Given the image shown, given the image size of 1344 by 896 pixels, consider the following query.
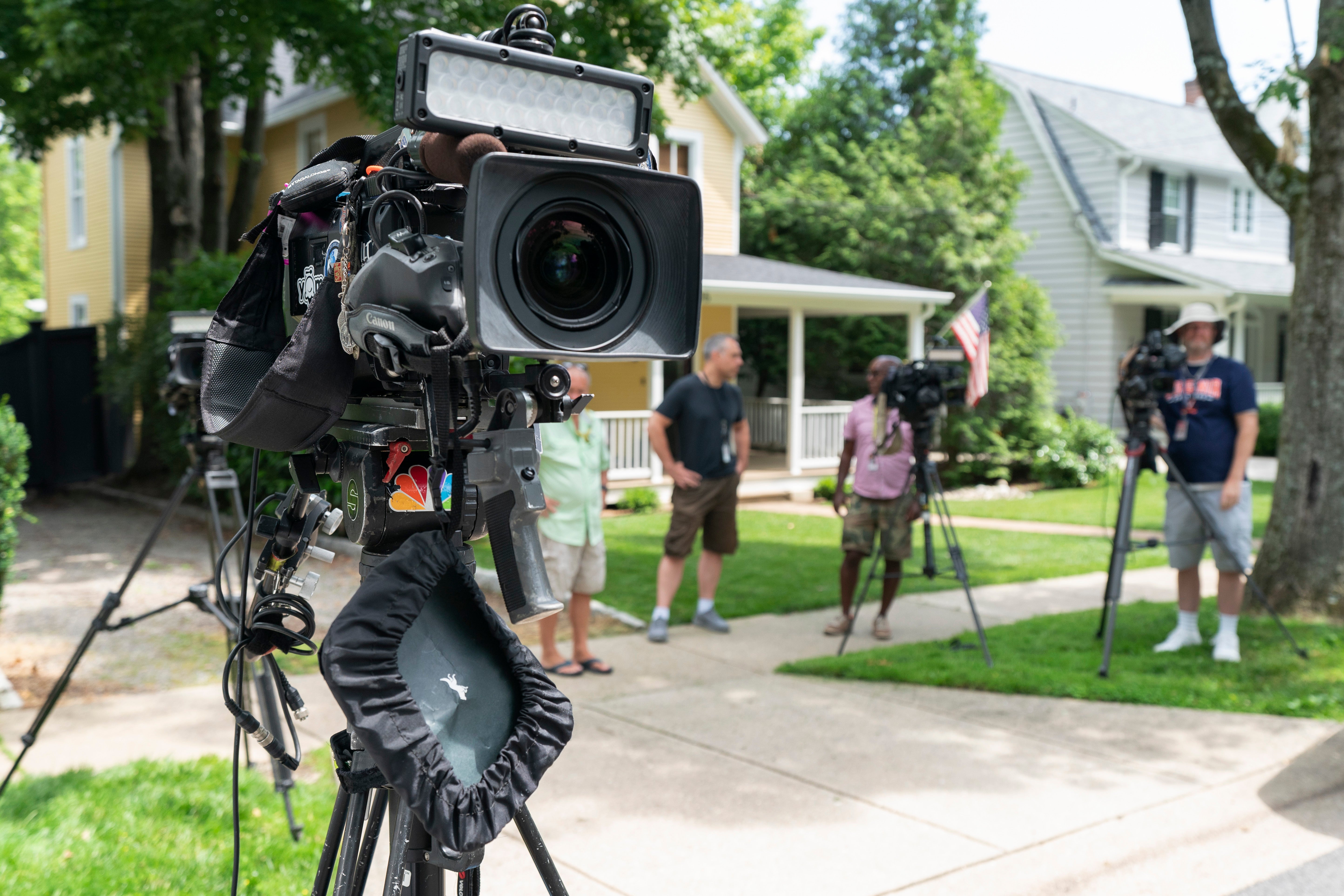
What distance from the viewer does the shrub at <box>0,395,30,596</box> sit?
5.48 metres

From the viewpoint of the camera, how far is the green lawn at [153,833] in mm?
3459

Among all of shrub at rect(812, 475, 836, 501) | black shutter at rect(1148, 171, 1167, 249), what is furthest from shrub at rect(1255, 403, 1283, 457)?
shrub at rect(812, 475, 836, 501)

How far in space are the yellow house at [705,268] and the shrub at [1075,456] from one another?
2.50m

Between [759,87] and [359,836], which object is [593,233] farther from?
[759,87]

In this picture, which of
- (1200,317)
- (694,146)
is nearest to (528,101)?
(1200,317)

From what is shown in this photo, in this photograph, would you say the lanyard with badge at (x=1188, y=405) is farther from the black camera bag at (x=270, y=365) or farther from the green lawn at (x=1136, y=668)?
the black camera bag at (x=270, y=365)

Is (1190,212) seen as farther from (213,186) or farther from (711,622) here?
(711,622)

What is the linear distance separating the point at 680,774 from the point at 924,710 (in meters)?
1.52

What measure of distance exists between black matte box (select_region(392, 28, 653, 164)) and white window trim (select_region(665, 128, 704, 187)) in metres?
15.0

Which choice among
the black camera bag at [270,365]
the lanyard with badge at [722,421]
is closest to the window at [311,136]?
the lanyard with badge at [722,421]

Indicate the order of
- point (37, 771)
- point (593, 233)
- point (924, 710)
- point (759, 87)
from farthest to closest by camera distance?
point (759, 87) < point (924, 710) < point (37, 771) < point (593, 233)

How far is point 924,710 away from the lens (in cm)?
554

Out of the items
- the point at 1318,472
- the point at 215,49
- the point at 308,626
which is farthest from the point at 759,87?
the point at 308,626

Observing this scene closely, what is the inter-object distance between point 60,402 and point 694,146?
9.54m
